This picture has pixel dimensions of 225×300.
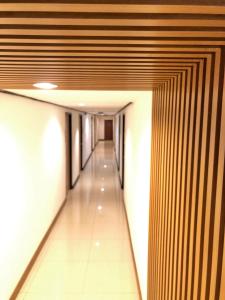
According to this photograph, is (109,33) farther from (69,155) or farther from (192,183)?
(69,155)

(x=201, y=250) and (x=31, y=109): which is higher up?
(x=31, y=109)

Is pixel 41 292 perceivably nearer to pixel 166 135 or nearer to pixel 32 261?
pixel 32 261

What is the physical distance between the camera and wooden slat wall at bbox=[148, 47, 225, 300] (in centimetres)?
105

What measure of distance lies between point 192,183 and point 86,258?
133 inches

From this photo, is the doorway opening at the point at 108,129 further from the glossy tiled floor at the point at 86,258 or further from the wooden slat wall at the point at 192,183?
the wooden slat wall at the point at 192,183

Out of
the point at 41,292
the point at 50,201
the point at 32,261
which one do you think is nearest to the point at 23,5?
the point at 41,292

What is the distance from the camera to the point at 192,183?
1.34m

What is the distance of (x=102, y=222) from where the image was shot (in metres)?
5.47

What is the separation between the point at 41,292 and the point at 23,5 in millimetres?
3641

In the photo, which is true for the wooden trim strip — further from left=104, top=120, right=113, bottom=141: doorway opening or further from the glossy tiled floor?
left=104, top=120, right=113, bottom=141: doorway opening

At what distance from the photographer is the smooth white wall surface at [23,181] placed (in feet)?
9.48

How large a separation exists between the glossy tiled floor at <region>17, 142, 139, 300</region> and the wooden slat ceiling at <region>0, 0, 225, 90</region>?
3176 mm

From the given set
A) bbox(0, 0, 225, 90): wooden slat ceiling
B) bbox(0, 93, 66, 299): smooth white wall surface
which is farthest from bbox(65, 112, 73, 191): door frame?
bbox(0, 0, 225, 90): wooden slat ceiling

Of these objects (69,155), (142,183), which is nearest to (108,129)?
(69,155)
